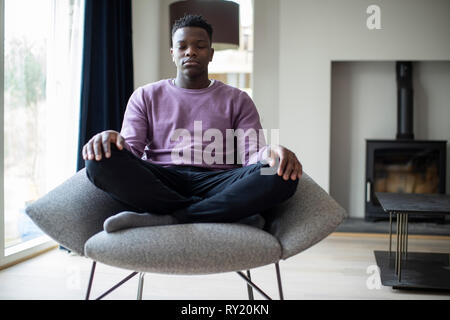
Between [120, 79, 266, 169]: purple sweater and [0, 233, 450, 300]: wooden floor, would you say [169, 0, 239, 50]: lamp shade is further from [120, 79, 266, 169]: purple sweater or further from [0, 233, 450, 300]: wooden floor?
[0, 233, 450, 300]: wooden floor

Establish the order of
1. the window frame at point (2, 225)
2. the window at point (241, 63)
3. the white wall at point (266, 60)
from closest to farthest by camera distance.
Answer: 1. the window frame at point (2, 225)
2. the white wall at point (266, 60)
3. the window at point (241, 63)

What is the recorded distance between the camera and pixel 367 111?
4309 mm

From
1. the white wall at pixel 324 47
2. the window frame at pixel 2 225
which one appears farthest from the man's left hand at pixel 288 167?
the white wall at pixel 324 47

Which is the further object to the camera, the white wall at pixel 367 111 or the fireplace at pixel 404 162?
the white wall at pixel 367 111

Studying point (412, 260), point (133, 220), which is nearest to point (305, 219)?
point (133, 220)

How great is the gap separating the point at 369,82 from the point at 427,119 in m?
0.59

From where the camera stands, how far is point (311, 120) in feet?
13.4

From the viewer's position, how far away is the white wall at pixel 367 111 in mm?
4250

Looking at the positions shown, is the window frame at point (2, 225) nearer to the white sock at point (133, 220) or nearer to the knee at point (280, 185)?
the white sock at point (133, 220)

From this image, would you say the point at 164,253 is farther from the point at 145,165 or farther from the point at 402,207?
the point at 402,207

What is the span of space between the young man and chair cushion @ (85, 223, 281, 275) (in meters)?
0.07

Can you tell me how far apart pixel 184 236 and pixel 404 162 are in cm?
325

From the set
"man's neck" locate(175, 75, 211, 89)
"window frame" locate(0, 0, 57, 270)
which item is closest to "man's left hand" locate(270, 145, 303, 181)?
"man's neck" locate(175, 75, 211, 89)

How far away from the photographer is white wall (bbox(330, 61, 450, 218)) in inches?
167
